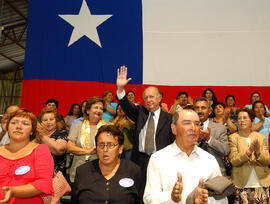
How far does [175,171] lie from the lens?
1627 millimetres

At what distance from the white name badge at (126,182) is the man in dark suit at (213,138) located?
30.8 inches

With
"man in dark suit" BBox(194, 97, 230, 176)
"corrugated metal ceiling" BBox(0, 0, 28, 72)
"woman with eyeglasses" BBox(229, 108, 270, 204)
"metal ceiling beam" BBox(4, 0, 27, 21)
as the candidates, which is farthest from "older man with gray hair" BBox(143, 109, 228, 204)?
"metal ceiling beam" BBox(4, 0, 27, 21)

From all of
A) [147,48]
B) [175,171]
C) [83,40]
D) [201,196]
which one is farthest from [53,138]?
[147,48]

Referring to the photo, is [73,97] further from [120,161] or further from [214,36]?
[120,161]

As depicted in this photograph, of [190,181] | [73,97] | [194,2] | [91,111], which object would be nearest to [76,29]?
[73,97]

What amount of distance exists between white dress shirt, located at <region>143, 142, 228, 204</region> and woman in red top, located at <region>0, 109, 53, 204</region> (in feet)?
2.18

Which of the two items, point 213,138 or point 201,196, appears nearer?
point 201,196

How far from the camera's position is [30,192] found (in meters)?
1.61

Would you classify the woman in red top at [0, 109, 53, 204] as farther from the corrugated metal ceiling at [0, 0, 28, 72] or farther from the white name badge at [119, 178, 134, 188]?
the corrugated metal ceiling at [0, 0, 28, 72]

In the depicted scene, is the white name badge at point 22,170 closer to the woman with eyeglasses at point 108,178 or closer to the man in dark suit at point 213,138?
the woman with eyeglasses at point 108,178

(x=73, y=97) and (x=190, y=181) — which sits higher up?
(x=73, y=97)

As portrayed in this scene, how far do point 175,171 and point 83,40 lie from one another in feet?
13.8

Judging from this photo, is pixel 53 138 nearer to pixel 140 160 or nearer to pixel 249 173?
pixel 140 160

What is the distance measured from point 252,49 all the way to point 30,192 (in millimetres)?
4922
